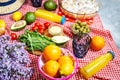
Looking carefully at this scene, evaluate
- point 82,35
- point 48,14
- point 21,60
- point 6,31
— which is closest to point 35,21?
point 48,14

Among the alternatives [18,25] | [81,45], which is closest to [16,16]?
[18,25]

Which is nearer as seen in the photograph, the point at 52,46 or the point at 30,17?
the point at 52,46

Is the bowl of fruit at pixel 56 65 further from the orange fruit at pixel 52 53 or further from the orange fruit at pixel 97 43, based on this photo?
the orange fruit at pixel 97 43

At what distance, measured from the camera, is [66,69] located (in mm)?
1104

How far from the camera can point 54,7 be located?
172cm

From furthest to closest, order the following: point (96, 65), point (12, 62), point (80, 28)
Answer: point (80, 28) < point (96, 65) < point (12, 62)

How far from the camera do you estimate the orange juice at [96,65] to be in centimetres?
126

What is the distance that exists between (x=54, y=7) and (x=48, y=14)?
9cm

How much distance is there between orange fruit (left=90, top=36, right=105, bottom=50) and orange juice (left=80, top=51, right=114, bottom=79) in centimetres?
9

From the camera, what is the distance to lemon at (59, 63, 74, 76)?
1.10m

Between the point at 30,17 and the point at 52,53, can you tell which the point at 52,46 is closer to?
the point at 52,53

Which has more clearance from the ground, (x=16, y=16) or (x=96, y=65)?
(x=16, y=16)

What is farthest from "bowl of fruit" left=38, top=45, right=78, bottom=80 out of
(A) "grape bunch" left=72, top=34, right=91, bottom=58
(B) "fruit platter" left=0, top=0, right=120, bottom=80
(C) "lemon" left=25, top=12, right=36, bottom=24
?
(C) "lemon" left=25, top=12, right=36, bottom=24

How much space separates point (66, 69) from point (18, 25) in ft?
1.89
